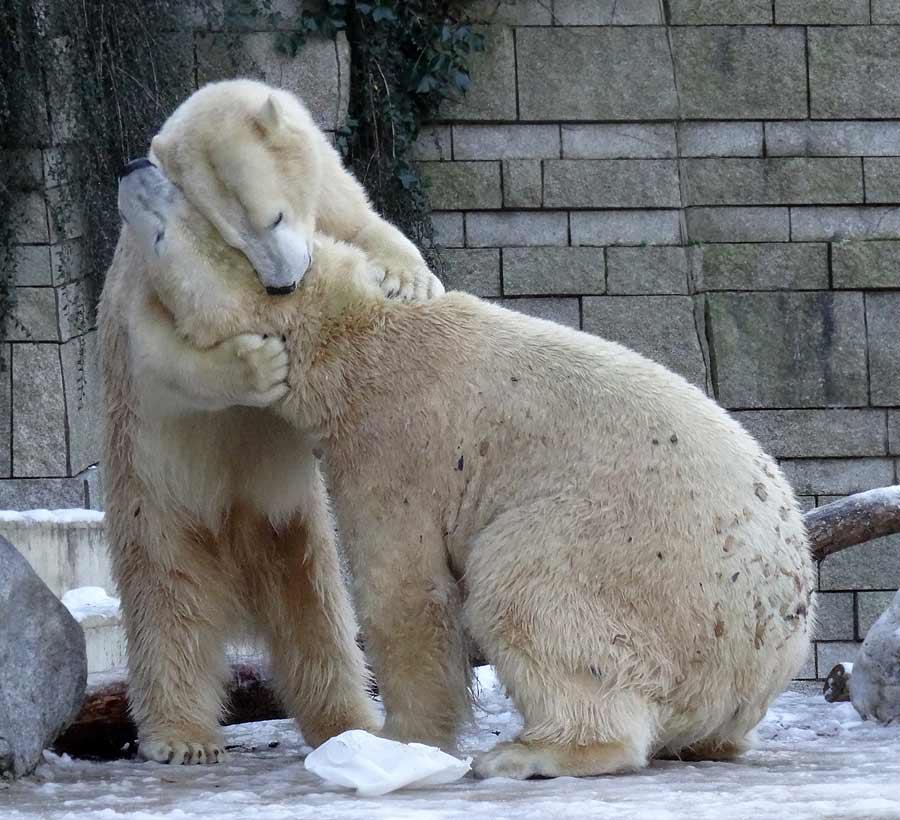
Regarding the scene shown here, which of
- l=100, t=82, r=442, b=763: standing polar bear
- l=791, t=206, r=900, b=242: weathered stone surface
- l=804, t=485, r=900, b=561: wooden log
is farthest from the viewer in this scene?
l=791, t=206, r=900, b=242: weathered stone surface

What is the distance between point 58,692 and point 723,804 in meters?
1.49

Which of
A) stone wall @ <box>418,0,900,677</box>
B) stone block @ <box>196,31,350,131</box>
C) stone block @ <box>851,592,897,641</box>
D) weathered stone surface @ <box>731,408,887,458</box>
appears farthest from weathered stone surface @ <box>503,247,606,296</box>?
stone block @ <box>851,592,897,641</box>

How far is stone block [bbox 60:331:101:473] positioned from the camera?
19.7 ft

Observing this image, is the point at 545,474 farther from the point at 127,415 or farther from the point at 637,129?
the point at 637,129

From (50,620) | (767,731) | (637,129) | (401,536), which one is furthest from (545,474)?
(637,129)

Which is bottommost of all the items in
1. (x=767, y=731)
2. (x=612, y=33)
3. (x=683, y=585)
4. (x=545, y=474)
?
(x=767, y=731)

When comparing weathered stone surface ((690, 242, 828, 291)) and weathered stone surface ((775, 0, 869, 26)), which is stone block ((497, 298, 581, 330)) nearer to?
weathered stone surface ((690, 242, 828, 291))

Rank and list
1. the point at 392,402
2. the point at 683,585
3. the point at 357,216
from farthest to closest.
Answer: the point at 357,216 → the point at 392,402 → the point at 683,585

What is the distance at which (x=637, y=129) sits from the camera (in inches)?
283

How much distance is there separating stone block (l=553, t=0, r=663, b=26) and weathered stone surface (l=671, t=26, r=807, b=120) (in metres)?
0.15

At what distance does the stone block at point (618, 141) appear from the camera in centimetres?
714

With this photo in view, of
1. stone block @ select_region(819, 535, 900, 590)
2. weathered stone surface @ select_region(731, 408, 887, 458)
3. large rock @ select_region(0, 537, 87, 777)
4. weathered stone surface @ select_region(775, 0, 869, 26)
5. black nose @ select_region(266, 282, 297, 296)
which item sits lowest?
stone block @ select_region(819, 535, 900, 590)

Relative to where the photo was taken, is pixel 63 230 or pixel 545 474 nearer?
pixel 545 474

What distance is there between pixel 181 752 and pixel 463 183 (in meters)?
4.17
